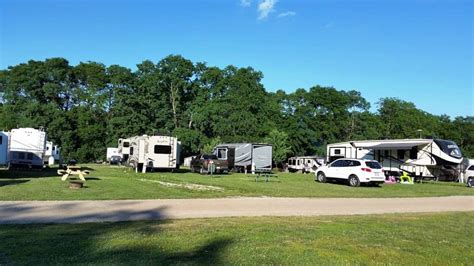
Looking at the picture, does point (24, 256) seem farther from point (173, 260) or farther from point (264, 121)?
point (264, 121)

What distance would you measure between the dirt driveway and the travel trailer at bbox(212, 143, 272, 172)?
24892 millimetres

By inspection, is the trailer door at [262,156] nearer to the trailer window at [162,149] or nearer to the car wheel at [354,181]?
the trailer window at [162,149]

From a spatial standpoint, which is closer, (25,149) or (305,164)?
(25,149)

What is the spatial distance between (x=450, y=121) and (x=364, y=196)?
7283cm

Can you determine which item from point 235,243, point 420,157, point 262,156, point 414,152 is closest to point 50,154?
point 262,156

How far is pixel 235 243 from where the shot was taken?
8.02 metres

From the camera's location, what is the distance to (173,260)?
6.68 m

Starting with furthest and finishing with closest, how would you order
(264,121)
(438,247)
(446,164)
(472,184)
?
(264,121) < (446,164) < (472,184) < (438,247)

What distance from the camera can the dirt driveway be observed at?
11109 millimetres

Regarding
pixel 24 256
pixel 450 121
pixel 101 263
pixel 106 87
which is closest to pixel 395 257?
pixel 101 263

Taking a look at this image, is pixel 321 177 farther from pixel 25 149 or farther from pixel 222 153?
pixel 25 149

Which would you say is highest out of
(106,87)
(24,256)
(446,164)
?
(106,87)

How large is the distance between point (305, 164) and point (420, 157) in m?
18.5

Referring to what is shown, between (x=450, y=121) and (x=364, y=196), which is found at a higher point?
(x=450, y=121)
